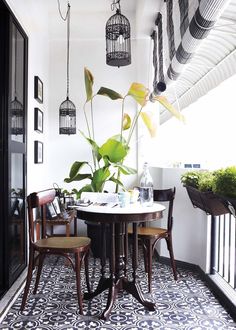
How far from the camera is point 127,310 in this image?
2.69 m

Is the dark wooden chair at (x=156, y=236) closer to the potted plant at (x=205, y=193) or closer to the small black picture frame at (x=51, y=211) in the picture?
the potted plant at (x=205, y=193)

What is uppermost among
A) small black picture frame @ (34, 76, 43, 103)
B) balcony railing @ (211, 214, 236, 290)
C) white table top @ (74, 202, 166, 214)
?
small black picture frame @ (34, 76, 43, 103)

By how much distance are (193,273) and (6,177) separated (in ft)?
7.19

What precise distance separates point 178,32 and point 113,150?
4.48 feet

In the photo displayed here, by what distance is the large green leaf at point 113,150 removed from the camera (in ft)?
10.4

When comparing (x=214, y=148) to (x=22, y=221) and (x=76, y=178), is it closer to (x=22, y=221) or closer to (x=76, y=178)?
(x=76, y=178)

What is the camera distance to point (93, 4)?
15.3 ft

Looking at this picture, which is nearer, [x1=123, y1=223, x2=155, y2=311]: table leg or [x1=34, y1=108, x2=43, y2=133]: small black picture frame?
[x1=123, y1=223, x2=155, y2=311]: table leg

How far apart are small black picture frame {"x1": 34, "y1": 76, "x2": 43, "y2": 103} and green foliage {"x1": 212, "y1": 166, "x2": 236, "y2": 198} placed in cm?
264

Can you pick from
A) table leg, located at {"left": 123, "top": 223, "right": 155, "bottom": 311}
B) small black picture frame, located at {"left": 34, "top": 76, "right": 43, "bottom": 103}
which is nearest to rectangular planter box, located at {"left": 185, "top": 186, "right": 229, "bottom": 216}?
table leg, located at {"left": 123, "top": 223, "right": 155, "bottom": 311}

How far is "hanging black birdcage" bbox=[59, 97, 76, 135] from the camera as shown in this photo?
4691mm

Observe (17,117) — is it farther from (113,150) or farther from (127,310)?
(127,310)

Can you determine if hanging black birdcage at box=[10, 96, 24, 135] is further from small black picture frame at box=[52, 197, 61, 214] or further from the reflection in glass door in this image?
small black picture frame at box=[52, 197, 61, 214]

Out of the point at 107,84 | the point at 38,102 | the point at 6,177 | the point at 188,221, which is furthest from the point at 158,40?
the point at 6,177
